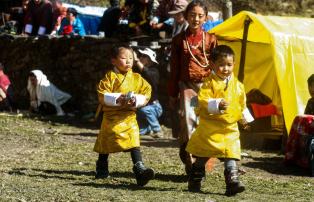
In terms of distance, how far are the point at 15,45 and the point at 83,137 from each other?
181 inches

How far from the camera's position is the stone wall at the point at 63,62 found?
14.3 meters

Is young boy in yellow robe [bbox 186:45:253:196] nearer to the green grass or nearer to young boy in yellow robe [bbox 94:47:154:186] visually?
the green grass

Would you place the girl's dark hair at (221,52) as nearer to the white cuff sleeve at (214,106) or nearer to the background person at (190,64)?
the white cuff sleeve at (214,106)

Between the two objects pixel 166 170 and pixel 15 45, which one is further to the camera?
pixel 15 45

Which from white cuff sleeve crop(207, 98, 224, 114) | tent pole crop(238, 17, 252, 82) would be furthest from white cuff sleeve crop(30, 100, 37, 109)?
white cuff sleeve crop(207, 98, 224, 114)

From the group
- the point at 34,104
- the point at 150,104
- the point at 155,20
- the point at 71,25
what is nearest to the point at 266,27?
the point at 150,104

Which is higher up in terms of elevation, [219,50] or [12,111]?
[219,50]

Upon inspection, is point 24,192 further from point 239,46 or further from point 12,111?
point 12,111

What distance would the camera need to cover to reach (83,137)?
1203 cm

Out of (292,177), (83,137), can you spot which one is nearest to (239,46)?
(83,137)

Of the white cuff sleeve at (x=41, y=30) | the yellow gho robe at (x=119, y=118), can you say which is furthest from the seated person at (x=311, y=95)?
the white cuff sleeve at (x=41, y=30)

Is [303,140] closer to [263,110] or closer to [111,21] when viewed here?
[263,110]

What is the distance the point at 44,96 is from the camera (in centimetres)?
1481

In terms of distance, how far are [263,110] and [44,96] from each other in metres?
4.84
